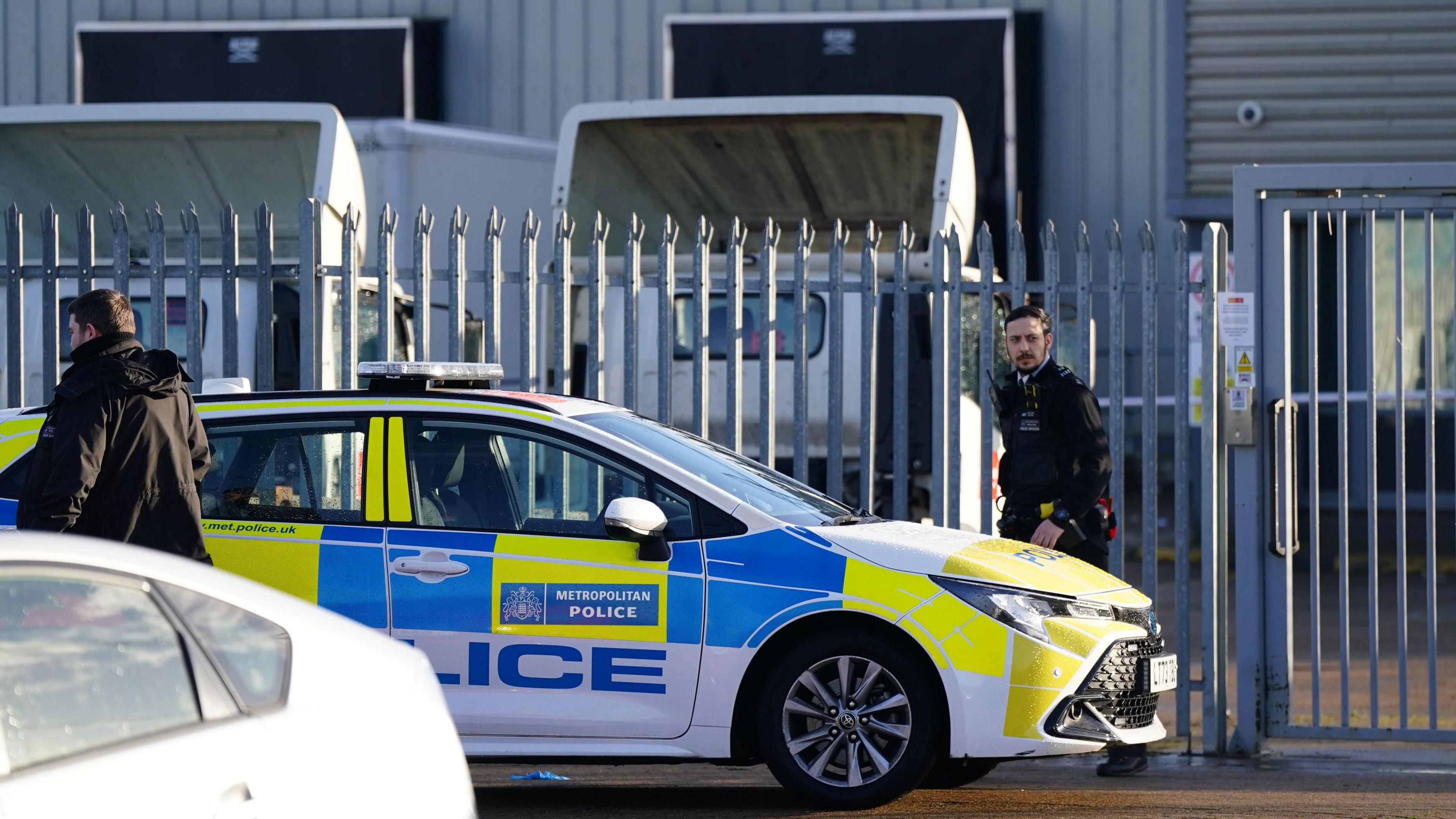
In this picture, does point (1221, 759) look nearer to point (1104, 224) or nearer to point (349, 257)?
point (349, 257)

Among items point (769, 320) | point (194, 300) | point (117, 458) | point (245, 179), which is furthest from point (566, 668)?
point (245, 179)

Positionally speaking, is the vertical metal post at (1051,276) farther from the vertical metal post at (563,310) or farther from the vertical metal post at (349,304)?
the vertical metal post at (349,304)

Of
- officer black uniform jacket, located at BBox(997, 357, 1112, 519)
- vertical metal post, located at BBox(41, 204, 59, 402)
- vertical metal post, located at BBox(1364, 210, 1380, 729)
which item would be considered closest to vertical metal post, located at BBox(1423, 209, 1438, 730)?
A: vertical metal post, located at BBox(1364, 210, 1380, 729)

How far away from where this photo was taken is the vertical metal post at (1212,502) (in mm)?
7285

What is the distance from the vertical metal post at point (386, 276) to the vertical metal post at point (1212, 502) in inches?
138

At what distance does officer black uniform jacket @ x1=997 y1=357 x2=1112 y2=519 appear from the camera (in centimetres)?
677

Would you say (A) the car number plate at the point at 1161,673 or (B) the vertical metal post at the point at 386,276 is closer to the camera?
(A) the car number plate at the point at 1161,673

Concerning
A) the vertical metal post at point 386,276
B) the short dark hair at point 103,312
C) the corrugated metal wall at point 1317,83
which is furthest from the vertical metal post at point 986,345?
the corrugated metal wall at point 1317,83

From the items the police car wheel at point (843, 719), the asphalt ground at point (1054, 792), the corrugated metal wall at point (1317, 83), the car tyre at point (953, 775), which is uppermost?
the corrugated metal wall at point (1317, 83)

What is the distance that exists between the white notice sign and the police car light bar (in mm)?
3112

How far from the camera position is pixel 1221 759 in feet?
23.6

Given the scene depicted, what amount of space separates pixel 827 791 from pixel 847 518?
1002 mm

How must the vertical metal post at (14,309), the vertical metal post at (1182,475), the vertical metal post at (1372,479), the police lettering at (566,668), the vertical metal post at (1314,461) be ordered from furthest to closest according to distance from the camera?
the vertical metal post at (14,309) → the vertical metal post at (1182,475) → the vertical metal post at (1372,479) → the vertical metal post at (1314,461) → the police lettering at (566,668)

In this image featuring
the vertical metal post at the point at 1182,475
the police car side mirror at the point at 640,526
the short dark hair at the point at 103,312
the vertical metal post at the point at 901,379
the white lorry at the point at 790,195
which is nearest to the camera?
the short dark hair at the point at 103,312
